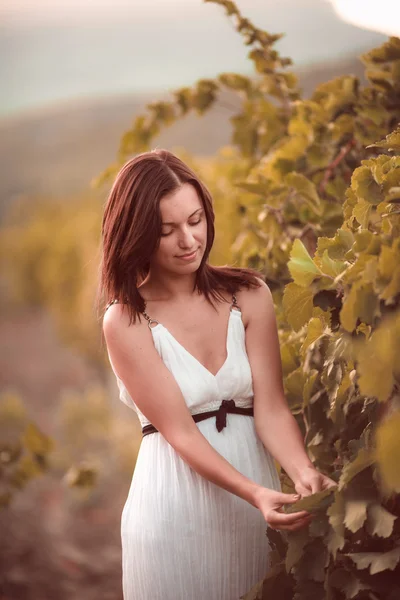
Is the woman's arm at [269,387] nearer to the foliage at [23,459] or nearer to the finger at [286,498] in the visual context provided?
the finger at [286,498]

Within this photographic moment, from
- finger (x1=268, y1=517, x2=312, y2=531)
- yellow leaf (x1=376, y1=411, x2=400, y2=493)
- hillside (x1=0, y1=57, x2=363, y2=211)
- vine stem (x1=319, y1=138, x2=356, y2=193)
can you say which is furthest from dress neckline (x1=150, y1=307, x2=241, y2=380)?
hillside (x1=0, y1=57, x2=363, y2=211)

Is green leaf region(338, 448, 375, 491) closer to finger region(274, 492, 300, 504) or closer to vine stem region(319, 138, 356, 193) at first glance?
finger region(274, 492, 300, 504)

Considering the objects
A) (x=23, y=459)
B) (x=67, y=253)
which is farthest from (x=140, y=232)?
(x=67, y=253)

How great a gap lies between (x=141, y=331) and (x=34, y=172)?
916 inches

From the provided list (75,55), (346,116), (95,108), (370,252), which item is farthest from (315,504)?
(75,55)

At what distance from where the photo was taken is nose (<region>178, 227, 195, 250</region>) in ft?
5.41

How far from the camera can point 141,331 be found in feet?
5.51

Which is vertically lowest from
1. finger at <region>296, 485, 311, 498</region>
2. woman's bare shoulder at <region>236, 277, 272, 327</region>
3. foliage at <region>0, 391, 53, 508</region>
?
foliage at <region>0, 391, 53, 508</region>

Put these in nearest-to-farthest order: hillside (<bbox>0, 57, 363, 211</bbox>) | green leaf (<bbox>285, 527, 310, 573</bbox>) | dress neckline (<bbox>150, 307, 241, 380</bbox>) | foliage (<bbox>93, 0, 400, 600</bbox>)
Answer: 1. foliage (<bbox>93, 0, 400, 600</bbox>)
2. green leaf (<bbox>285, 527, 310, 573</bbox>)
3. dress neckline (<bbox>150, 307, 241, 380</bbox>)
4. hillside (<bbox>0, 57, 363, 211</bbox>)

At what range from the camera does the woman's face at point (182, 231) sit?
166 centimetres

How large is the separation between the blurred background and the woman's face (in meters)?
2.39

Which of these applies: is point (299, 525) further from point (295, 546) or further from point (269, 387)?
point (269, 387)

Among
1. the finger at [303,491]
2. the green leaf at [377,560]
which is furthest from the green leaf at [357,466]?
the finger at [303,491]

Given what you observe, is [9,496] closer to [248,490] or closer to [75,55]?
[248,490]
